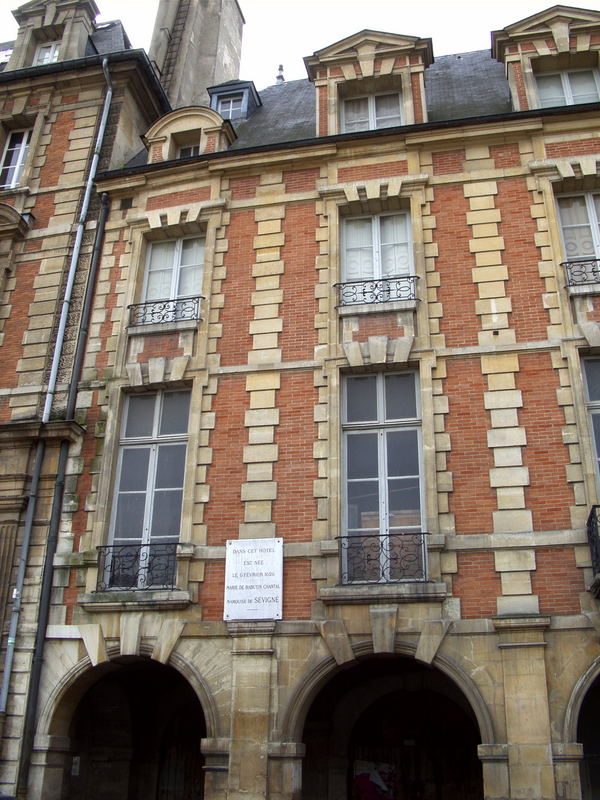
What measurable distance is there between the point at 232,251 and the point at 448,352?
10.7 feet

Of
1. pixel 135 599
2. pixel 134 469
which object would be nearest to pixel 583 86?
pixel 134 469

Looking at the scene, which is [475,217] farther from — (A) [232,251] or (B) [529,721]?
(B) [529,721]

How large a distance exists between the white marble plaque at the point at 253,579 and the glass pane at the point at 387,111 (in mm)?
6217

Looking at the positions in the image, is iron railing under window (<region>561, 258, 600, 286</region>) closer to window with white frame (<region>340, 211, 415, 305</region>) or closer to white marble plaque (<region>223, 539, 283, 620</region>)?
window with white frame (<region>340, 211, 415, 305</region>)

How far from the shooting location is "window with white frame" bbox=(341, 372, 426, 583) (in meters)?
8.07

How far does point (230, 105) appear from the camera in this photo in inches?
523

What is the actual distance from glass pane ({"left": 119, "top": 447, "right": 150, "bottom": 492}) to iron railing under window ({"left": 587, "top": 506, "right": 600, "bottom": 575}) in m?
4.95

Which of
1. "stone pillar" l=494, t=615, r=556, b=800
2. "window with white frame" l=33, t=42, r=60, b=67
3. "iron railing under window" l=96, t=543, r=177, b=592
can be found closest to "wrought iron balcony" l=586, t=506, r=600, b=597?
"stone pillar" l=494, t=615, r=556, b=800

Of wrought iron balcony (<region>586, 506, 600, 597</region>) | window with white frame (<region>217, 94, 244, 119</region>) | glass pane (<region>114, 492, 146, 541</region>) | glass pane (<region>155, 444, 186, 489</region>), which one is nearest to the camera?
wrought iron balcony (<region>586, 506, 600, 597</region>)

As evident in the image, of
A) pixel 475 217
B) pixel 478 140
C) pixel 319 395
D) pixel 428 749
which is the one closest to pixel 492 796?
pixel 428 749

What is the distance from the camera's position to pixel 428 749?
30.7 feet

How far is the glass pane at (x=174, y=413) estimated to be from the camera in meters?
9.48

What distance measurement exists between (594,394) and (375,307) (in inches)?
105

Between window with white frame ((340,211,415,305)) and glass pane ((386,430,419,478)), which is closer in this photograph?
glass pane ((386,430,419,478))
